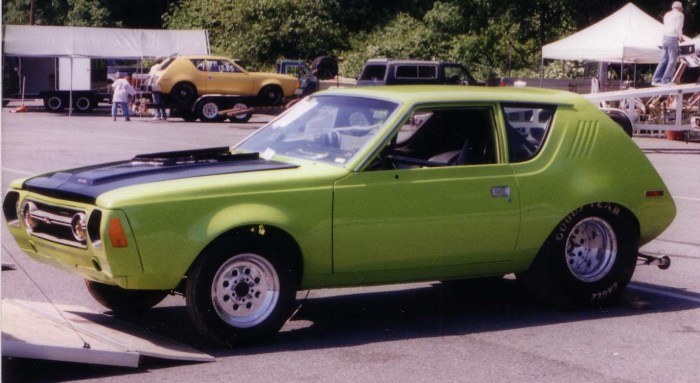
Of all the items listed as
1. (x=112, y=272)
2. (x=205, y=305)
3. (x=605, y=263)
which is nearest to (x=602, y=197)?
(x=605, y=263)

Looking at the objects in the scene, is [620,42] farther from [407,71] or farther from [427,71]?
[407,71]

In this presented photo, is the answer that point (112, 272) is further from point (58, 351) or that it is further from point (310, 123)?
point (310, 123)

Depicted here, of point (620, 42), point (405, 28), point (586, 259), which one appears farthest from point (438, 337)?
point (405, 28)

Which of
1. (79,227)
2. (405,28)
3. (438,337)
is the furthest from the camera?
(405,28)

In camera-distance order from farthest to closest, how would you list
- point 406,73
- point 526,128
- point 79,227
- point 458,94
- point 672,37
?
point 406,73 → point 672,37 → point 526,128 → point 458,94 → point 79,227

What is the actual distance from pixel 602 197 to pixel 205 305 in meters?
2.91

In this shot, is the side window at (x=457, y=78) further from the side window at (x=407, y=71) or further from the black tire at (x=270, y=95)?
the black tire at (x=270, y=95)

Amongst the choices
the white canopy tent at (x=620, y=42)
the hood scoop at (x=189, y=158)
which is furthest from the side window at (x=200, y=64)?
the hood scoop at (x=189, y=158)

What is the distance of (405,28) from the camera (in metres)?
49.3

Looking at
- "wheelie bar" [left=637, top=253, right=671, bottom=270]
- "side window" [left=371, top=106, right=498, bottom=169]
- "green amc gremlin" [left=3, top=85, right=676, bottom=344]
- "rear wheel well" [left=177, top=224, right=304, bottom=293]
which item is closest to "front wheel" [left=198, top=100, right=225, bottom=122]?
"green amc gremlin" [left=3, top=85, right=676, bottom=344]

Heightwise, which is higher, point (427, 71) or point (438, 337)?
point (427, 71)

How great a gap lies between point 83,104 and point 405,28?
15.5 metres

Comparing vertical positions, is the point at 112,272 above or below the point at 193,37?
below

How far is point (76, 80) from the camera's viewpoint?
44062 millimetres
